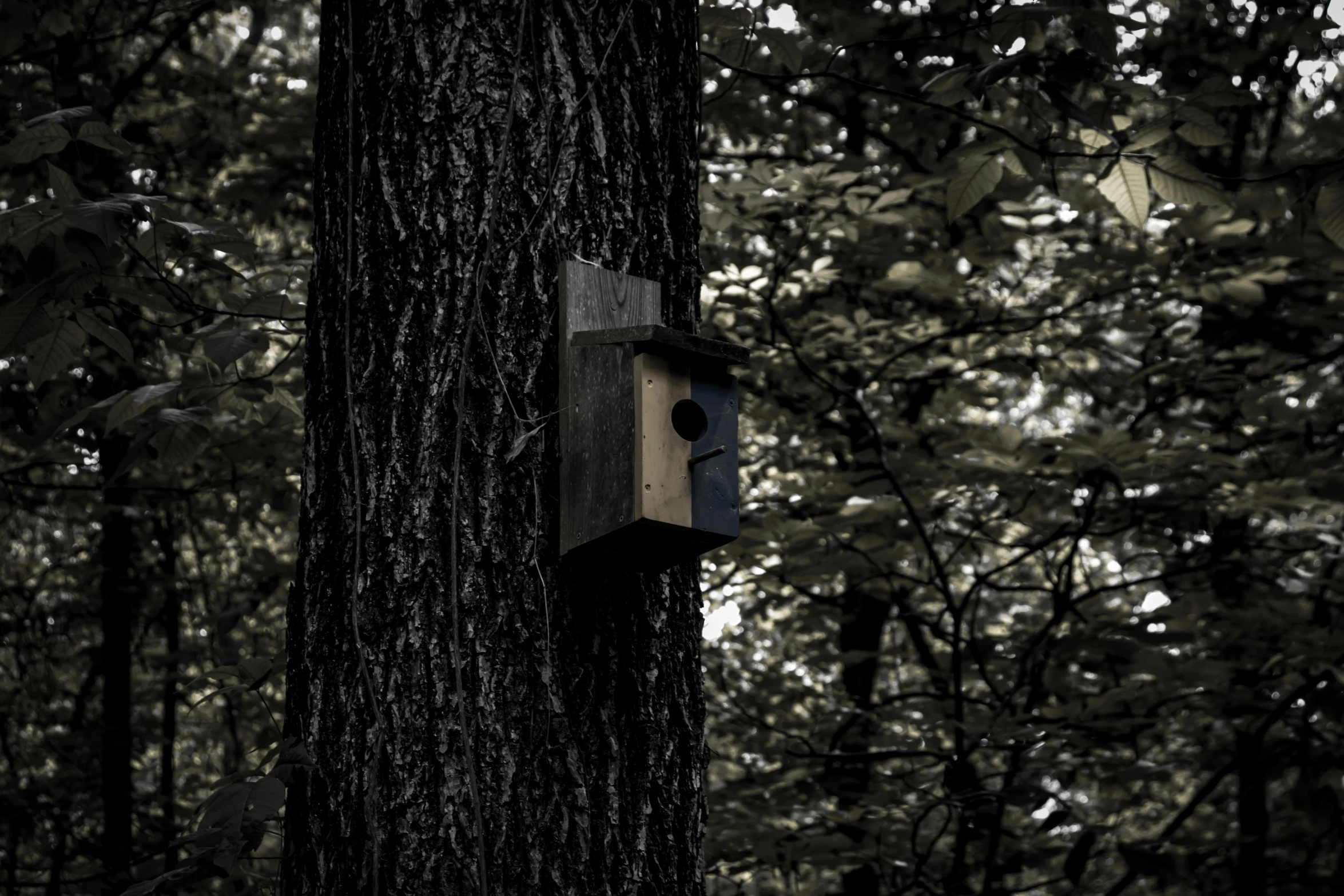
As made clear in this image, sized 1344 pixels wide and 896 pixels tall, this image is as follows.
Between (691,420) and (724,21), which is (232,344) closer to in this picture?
(691,420)

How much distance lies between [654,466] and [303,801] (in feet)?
2.22

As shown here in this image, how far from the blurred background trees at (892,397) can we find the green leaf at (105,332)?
12mm

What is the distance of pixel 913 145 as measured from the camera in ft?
17.3

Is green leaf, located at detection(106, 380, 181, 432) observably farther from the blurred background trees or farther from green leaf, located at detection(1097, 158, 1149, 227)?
green leaf, located at detection(1097, 158, 1149, 227)

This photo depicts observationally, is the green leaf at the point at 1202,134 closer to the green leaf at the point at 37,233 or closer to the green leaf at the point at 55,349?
the green leaf at the point at 37,233

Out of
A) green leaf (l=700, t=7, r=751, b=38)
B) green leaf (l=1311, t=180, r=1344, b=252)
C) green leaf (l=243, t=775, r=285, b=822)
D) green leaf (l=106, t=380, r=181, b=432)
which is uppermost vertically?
green leaf (l=700, t=7, r=751, b=38)

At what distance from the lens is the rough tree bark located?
152 cm

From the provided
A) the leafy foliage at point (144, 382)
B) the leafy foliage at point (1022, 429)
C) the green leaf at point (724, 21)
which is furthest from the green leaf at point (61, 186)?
the green leaf at point (724, 21)

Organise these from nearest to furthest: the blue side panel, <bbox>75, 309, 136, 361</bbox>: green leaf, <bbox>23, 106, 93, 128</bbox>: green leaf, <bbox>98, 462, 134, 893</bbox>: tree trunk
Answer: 1. the blue side panel
2. <bbox>23, 106, 93, 128</bbox>: green leaf
3. <bbox>75, 309, 136, 361</bbox>: green leaf
4. <bbox>98, 462, 134, 893</bbox>: tree trunk

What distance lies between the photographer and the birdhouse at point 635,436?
1.58 meters

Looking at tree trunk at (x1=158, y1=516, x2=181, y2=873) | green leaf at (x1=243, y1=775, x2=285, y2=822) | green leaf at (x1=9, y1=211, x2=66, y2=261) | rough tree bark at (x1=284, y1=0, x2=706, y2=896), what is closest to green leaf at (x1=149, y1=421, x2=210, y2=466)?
green leaf at (x1=9, y1=211, x2=66, y2=261)

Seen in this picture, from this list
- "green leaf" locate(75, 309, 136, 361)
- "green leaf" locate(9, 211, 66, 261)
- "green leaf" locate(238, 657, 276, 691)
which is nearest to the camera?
"green leaf" locate(238, 657, 276, 691)

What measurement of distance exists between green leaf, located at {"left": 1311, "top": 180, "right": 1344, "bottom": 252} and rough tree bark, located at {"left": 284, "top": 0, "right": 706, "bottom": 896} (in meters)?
1.33

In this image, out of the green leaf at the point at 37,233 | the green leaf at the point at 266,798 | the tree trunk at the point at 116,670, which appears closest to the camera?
the green leaf at the point at 266,798
